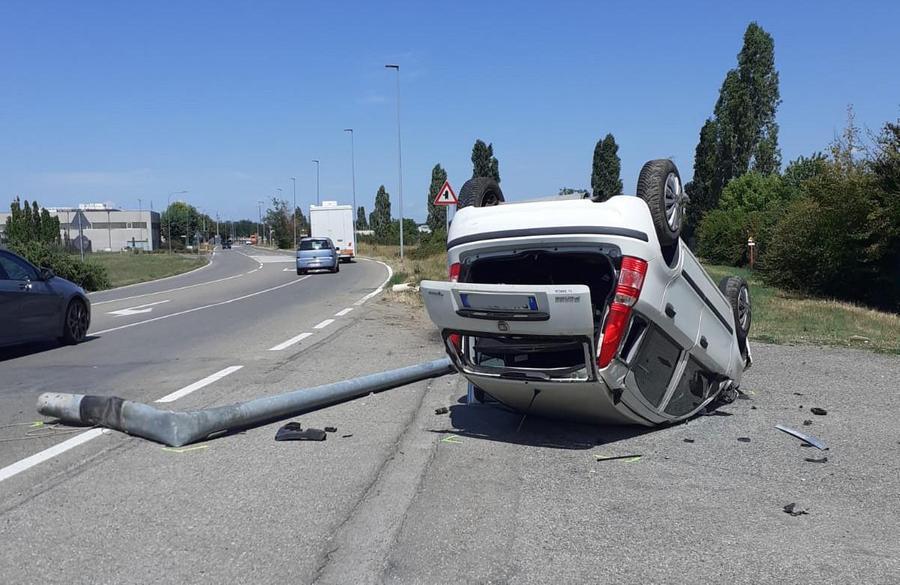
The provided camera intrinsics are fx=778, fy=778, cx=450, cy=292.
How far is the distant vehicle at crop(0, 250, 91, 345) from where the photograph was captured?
1080 cm

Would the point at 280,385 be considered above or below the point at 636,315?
below

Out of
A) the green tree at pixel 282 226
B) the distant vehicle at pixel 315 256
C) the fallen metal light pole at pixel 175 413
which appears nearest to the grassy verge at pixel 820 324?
the fallen metal light pole at pixel 175 413

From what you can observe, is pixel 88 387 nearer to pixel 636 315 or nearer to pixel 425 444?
pixel 425 444

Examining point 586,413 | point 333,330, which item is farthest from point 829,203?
point 586,413

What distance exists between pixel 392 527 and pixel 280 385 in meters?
4.32

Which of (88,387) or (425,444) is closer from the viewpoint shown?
(425,444)

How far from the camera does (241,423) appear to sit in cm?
628

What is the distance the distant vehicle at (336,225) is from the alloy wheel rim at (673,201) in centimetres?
4528

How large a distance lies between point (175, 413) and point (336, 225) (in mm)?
45400

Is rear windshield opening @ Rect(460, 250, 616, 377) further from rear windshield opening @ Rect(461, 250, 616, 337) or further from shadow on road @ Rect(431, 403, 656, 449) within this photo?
shadow on road @ Rect(431, 403, 656, 449)

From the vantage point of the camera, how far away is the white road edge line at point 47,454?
5.32m

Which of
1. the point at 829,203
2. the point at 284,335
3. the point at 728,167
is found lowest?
the point at 284,335

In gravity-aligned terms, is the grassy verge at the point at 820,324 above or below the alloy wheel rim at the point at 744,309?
below

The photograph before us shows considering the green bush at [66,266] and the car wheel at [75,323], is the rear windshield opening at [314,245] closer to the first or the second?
the green bush at [66,266]
